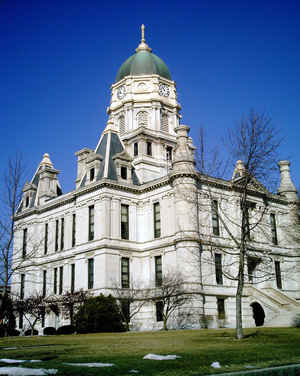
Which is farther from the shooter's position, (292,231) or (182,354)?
(292,231)

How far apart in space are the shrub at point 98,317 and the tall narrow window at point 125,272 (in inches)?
228

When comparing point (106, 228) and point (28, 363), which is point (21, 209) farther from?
point (28, 363)

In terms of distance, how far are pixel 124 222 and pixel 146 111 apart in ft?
56.9

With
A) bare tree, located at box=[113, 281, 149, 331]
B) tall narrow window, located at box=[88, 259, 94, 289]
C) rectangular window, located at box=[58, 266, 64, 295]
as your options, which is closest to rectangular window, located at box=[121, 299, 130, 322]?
bare tree, located at box=[113, 281, 149, 331]

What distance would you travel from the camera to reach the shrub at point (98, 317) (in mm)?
37531

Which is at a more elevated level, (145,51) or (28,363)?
(145,51)

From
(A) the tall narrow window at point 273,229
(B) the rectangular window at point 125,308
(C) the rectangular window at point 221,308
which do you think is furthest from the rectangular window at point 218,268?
(A) the tall narrow window at point 273,229

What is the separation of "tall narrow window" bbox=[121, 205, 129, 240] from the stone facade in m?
0.10

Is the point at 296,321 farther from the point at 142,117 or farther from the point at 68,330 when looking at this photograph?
the point at 142,117

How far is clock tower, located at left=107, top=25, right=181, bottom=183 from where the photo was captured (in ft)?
182

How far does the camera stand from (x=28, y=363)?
14.0m

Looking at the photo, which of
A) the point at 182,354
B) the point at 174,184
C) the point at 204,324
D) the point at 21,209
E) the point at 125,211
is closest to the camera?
the point at 182,354

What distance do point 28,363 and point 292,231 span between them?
139 feet

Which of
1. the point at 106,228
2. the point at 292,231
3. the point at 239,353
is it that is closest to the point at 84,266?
the point at 106,228
